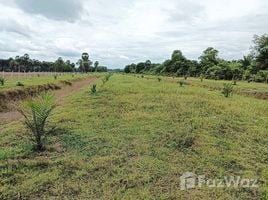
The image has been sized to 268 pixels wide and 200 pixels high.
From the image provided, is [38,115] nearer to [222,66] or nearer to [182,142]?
[182,142]

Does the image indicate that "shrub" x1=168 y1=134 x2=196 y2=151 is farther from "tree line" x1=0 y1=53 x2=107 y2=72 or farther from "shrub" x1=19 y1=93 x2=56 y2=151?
"tree line" x1=0 y1=53 x2=107 y2=72

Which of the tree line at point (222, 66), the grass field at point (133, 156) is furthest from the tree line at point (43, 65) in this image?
the grass field at point (133, 156)

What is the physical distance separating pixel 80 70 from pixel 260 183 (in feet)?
416

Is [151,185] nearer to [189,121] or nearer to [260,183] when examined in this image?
[260,183]

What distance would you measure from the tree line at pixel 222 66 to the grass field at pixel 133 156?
139ft

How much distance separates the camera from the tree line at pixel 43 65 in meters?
95.0

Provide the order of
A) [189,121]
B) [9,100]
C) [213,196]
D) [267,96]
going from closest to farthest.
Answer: [213,196] < [189,121] < [9,100] < [267,96]

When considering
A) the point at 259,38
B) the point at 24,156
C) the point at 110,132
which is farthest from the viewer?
the point at 259,38

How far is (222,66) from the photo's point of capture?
65.0 m

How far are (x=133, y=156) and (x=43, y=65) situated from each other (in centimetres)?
11199

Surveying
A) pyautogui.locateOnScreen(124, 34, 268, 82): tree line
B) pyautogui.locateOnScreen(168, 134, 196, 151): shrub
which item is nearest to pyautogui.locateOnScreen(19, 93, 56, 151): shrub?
pyautogui.locateOnScreen(168, 134, 196, 151): shrub

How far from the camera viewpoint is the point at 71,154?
9.44 m

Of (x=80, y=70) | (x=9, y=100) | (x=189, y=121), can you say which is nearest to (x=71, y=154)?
(x=189, y=121)

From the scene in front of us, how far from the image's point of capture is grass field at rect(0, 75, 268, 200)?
730cm
